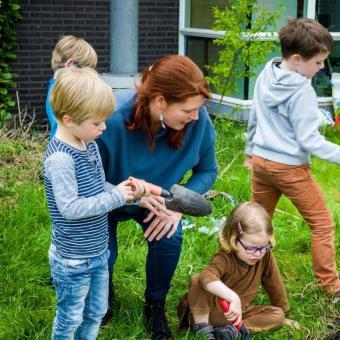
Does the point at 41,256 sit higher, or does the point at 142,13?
the point at 142,13

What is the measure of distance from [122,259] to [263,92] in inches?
52.8

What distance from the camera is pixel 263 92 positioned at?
423 cm

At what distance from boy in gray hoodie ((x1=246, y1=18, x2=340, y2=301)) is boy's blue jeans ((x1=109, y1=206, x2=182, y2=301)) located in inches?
33.1

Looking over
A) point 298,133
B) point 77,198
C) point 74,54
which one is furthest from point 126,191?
point 74,54

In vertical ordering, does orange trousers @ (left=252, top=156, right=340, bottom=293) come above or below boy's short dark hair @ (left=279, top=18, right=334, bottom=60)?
below

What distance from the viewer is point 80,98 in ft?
9.30

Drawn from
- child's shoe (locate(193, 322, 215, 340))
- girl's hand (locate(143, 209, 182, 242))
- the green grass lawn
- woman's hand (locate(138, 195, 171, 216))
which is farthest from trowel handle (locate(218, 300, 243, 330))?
woman's hand (locate(138, 195, 171, 216))

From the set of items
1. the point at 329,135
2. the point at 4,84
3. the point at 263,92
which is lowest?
the point at 329,135

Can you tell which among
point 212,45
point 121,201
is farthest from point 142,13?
point 121,201

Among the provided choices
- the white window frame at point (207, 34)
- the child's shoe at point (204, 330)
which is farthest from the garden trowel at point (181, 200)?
the white window frame at point (207, 34)

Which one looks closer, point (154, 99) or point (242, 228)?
point (154, 99)

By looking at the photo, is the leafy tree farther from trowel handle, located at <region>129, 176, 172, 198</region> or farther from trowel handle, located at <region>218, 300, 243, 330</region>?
trowel handle, located at <region>129, 176, 172, 198</region>

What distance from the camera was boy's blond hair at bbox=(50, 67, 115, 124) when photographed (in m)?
2.84

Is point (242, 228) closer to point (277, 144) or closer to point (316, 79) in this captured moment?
point (277, 144)
